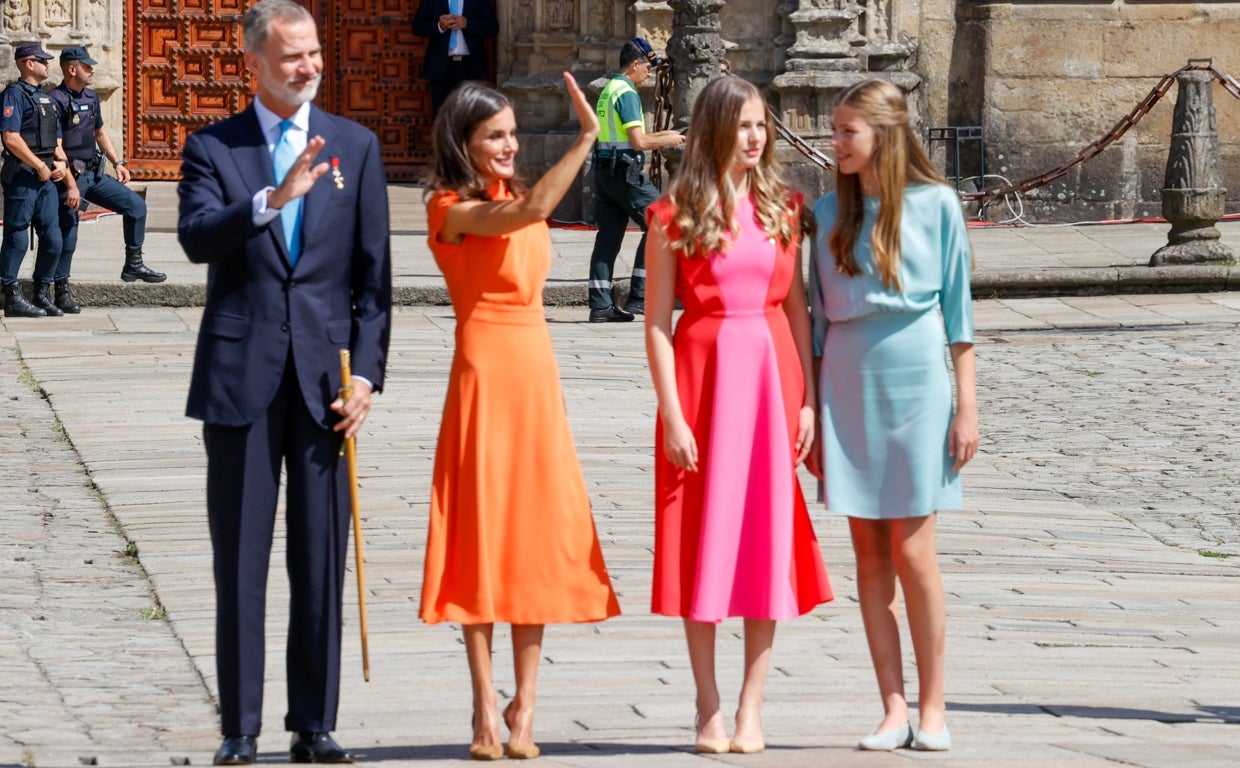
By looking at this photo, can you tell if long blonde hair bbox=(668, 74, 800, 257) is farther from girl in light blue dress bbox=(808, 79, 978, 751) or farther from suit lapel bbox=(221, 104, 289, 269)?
suit lapel bbox=(221, 104, 289, 269)

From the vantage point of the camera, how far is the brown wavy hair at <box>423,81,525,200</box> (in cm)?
559

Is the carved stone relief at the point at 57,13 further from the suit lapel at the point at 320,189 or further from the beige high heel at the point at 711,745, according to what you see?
the beige high heel at the point at 711,745

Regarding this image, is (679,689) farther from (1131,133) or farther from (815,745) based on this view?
(1131,133)

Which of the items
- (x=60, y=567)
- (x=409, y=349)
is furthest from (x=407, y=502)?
(x=409, y=349)

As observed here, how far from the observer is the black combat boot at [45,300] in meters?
15.1

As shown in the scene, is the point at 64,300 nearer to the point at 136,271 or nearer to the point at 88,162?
the point at 136,271

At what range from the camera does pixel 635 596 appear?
296 inches

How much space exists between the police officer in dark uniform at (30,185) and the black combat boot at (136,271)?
1.88 feet

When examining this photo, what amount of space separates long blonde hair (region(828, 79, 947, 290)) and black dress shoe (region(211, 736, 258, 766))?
1.76 metres

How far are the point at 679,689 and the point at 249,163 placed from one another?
1.90 metres

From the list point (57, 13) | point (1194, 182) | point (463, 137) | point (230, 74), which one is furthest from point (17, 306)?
point (463, 137)

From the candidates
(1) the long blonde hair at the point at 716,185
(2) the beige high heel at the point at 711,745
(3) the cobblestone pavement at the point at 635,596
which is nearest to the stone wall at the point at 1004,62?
(3) the cobblestone pavement at the point at 635,596

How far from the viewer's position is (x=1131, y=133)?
1994 centimetres

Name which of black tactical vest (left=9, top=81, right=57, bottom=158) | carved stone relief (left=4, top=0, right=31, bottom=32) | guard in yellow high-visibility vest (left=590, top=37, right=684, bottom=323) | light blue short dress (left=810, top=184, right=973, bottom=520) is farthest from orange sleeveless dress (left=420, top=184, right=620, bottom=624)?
carved stone relief (left=4, top=0, right=31, bottom=32)
